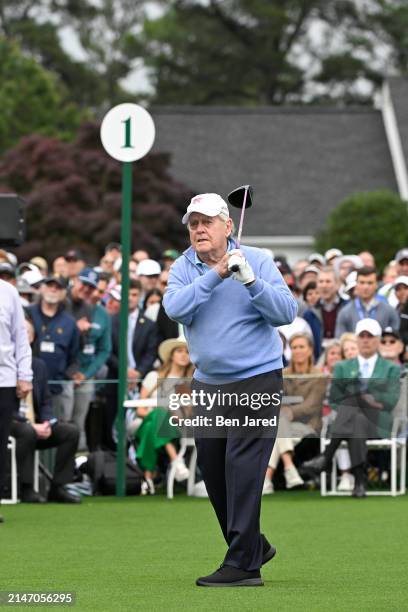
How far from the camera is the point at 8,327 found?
465 inches

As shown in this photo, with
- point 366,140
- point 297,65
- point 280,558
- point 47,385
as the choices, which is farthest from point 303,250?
point 280,558

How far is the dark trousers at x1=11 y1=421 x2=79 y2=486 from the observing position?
47.1 ft

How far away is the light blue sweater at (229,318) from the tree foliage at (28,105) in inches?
1816

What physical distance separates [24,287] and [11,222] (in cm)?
273

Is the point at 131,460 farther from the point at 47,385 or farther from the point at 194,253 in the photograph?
the point at 194,253

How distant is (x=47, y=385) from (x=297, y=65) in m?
54.0

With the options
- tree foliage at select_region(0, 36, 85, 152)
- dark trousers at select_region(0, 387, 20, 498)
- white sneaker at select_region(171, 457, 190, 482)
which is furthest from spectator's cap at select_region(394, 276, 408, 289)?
tree foliage at select_region(0, 36, 85, 152)

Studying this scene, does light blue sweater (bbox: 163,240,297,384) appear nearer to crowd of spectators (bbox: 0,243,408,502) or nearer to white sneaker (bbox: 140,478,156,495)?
crowd of spectators (bbox: 0,243,408,502)

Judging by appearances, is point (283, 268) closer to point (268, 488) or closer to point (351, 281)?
point (351, 281)

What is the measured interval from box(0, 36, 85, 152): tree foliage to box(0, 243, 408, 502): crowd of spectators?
37.6m

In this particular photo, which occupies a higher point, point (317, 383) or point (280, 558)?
point (317, 383)

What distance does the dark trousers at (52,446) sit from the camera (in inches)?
565

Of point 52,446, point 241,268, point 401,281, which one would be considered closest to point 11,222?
point 52,446

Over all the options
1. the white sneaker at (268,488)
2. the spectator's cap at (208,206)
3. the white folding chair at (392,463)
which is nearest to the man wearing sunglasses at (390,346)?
the white folding chair at (392,463)
